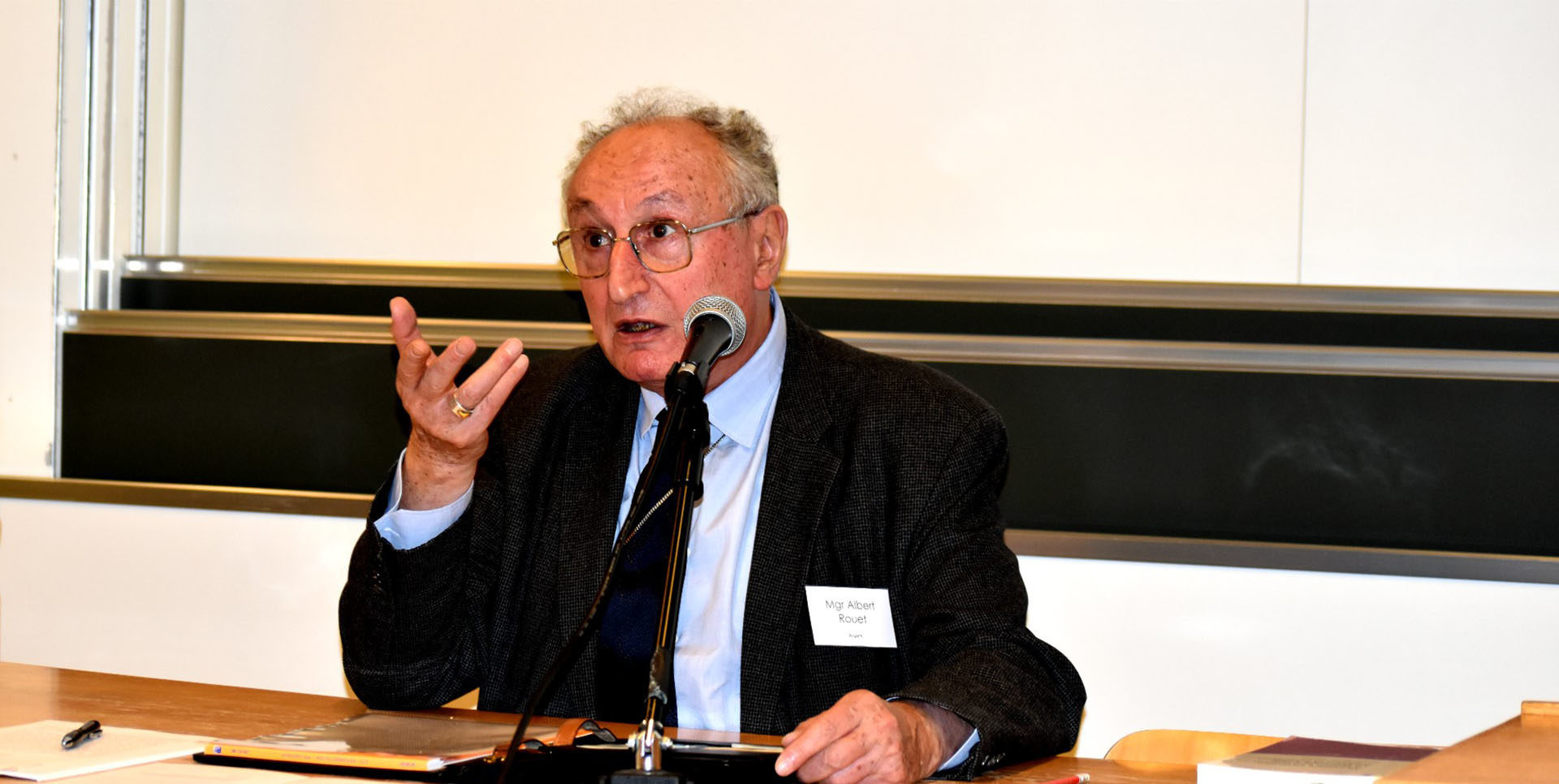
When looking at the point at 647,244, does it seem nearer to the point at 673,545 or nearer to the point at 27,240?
the point at 673,545

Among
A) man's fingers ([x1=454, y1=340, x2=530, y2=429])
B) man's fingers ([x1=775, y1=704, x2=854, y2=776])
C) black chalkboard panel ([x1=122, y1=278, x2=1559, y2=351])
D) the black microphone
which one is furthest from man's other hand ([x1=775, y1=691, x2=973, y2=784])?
black chalkboard panel ([x1=122, y1=278, x2=1559, y2=351])

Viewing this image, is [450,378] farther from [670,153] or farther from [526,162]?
[526,162]

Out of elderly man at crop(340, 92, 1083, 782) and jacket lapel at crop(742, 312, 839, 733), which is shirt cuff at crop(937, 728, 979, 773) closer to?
elderly man at crop(340, 92, 1083, 782)

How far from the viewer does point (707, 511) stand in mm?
2092

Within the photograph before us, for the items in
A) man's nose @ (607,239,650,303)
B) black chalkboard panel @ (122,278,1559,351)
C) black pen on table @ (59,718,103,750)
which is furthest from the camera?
black chalkboard panel @ (122,278,1559,351)

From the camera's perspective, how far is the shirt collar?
2148mm

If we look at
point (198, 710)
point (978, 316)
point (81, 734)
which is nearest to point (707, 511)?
point (198, 710)

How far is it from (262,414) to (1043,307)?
5.76 ft

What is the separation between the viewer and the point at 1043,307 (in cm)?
287

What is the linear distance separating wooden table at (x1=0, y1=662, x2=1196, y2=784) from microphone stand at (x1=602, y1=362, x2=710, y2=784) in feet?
1.28

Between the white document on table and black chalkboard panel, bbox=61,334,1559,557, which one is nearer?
the white document on table

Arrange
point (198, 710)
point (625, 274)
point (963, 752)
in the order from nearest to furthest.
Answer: point (963, 752) < point (198, 710) < point (625, 274)

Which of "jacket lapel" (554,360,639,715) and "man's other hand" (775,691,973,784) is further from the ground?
"jacket lapel" (554,360,639,715)

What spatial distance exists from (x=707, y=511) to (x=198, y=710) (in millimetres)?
746
